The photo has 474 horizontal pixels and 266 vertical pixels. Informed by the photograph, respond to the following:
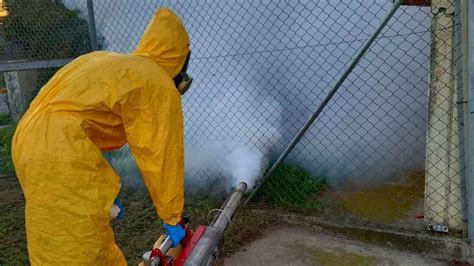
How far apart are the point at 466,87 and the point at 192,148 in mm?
2967

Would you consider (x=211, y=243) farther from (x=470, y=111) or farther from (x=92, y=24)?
(x=92, y=24)

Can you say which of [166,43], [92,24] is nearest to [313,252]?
[166,43]

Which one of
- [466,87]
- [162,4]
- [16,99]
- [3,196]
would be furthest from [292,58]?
[16,99]

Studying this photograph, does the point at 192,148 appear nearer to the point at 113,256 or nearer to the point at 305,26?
the point at 305,26

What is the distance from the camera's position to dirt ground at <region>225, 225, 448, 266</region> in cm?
335

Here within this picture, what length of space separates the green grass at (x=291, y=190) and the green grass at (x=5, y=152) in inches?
153

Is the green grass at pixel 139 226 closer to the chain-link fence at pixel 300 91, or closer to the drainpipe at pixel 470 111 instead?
the chain-link fence at pixel 300 91

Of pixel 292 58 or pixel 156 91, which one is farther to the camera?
pixel 292 58

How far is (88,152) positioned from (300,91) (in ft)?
9.95

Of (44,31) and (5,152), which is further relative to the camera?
(5,152)

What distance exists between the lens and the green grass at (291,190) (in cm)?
426

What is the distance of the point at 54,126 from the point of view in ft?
7.54

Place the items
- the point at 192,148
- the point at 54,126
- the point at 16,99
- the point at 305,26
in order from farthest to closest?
the point at 16,99, the point at 192,148, the point at 305,26, the point at 54,126

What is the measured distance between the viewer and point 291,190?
436 cm
